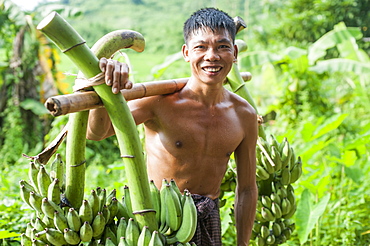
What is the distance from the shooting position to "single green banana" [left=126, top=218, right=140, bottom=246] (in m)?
1.27

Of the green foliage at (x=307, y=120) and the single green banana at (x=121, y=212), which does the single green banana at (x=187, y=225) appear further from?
the green foliage at (x=307, y=120)

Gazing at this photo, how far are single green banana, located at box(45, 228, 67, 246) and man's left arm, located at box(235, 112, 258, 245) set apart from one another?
A: 81 centimetres

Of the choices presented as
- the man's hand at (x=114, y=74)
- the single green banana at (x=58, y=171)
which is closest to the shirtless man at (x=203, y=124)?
the single green banana at (x=58, y=171)

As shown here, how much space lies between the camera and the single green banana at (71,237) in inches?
50.7

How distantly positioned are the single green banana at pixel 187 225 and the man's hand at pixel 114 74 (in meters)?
0.40

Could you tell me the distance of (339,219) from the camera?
3.39 metres

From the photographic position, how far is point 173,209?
4.38ft

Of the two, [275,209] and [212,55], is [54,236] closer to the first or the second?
[212,55]

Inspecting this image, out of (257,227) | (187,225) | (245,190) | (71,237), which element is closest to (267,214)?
(257,227)

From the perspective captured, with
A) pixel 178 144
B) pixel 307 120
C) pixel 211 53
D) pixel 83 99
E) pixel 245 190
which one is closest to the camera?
pixel 83 99

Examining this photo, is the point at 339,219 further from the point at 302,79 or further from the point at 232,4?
the point at 232,4

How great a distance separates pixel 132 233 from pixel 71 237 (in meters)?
0.19

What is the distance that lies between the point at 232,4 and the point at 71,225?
63.3 ft

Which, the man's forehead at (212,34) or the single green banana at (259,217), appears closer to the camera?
the man's forehead at (212,34)
